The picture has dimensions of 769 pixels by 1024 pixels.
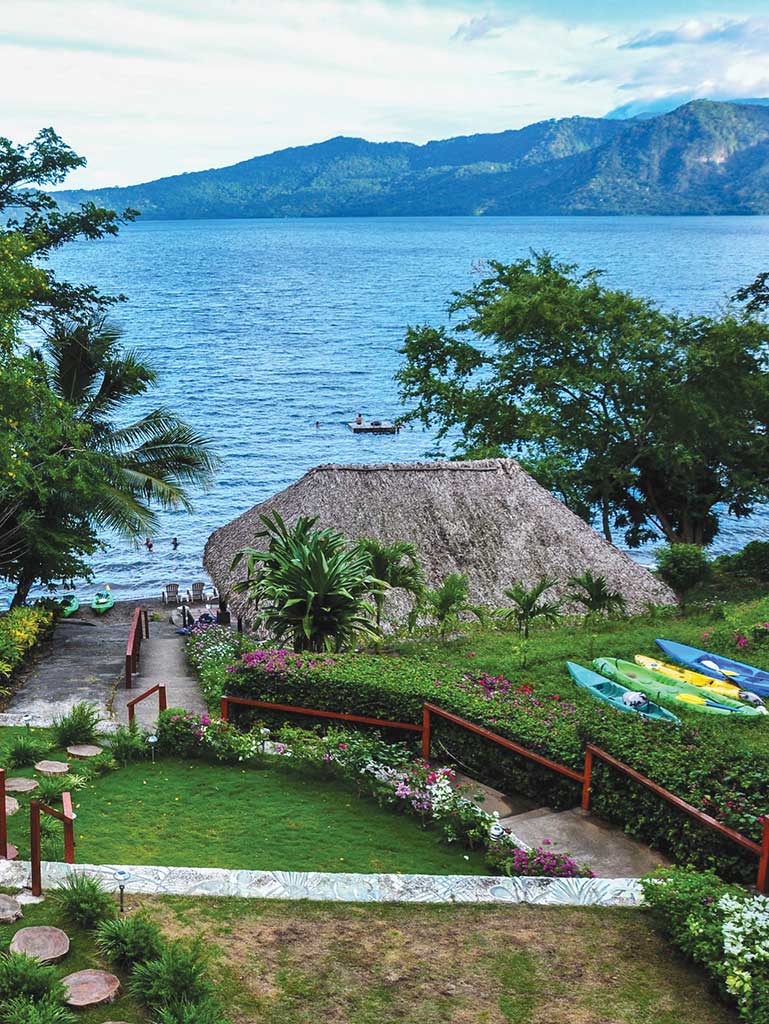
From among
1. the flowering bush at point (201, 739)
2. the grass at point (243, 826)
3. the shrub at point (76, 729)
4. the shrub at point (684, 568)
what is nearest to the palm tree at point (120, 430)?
the shrub at point (76, 729)

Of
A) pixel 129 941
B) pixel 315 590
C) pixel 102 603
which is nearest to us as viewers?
pixel 129 941

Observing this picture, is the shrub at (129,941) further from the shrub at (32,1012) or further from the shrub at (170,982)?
the shrub at (32,1012)

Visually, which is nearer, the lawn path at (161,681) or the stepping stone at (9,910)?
the stepping stone at (9,910)

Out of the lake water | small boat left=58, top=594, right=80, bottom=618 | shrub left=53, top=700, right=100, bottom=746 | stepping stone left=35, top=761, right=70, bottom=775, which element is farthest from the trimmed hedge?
the lake water

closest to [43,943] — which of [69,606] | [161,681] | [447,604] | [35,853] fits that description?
[35,853]

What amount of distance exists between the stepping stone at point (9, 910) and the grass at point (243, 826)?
107cm

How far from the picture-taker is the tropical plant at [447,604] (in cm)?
1791

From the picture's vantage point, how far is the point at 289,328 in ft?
315

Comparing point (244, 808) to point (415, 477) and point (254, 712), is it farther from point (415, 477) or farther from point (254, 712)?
point (415, 477)

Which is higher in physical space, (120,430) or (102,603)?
(120,430)

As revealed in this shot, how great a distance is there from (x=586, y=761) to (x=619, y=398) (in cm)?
1981

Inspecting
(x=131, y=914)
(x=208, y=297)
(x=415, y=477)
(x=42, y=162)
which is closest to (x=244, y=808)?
(x=131, y=914)

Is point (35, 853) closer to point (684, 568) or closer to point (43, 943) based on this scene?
point (43, 943)

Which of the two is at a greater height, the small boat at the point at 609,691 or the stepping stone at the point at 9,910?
the stepping stone at the point at 9,910
